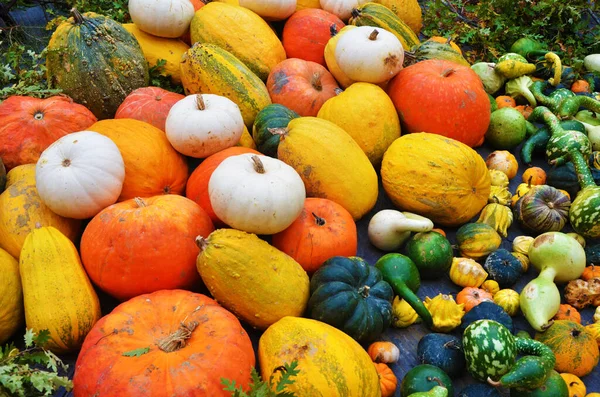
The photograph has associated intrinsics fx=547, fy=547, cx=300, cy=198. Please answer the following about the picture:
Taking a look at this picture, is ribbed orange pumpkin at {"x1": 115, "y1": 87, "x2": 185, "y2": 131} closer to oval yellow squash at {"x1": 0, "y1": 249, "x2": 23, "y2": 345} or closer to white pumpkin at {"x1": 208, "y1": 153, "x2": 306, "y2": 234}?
white pumpkin at {"x1": 208, "y1": 153, "x2": 306, "y2": 234}

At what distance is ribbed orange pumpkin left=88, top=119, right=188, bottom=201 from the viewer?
3.21 meters

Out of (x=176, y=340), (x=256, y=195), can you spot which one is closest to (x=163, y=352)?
(x=176, y=340)

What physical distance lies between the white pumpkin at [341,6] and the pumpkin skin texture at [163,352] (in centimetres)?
336

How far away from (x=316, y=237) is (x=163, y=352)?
1.10m

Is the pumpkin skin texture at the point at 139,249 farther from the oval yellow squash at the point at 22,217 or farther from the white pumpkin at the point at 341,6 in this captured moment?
the white pumpkin at the point at 341,6

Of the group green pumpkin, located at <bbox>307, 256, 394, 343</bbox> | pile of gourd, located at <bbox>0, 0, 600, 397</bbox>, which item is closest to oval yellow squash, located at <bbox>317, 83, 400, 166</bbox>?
pile of gourd, located at <bbox>0, 0, 600, 397</bbox>

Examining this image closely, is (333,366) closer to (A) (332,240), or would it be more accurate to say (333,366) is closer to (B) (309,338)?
(B) (309,338)

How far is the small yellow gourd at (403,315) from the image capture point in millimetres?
3021

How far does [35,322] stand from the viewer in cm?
259

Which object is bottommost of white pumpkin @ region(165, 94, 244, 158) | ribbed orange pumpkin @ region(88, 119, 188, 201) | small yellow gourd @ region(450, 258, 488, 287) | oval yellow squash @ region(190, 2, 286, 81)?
small yellow gourd @ region(450, 258, 488, 287)

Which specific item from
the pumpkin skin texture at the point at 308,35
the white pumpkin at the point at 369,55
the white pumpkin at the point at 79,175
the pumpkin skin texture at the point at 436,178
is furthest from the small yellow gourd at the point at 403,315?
the pumpkin skin texture at the point at 308,35

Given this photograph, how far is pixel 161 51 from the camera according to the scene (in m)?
4.43

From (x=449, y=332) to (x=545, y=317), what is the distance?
0.52 meters

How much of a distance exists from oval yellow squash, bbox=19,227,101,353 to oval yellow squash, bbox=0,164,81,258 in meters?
A: 0.24
